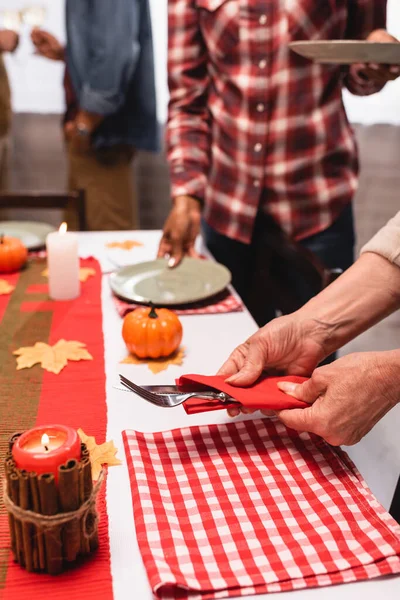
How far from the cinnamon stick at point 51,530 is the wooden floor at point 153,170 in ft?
11.4

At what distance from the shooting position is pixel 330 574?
693mm

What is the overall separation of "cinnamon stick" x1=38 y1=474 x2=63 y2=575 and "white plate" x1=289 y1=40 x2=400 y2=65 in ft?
2.96

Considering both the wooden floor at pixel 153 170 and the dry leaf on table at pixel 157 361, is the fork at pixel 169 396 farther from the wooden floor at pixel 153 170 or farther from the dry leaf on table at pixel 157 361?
the wooden floor at pixel 153 170

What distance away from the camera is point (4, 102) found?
11.6 feet

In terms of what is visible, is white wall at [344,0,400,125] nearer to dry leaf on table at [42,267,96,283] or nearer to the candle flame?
dry leaf on table at [42,267,96,283]

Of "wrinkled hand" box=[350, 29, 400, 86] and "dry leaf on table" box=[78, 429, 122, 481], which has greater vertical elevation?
"wrinkled hand" box=[350, 29, 400, 86]

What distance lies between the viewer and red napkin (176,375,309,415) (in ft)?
3.05

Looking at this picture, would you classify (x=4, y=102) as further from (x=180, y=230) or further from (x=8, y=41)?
(x=180, y=230)

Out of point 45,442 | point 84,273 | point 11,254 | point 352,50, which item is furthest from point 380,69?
point 45,442

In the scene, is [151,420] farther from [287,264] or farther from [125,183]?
[125,183]

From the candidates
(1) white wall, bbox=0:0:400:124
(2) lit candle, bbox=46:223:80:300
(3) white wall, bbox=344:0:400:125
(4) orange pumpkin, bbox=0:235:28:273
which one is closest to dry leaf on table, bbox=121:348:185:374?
(2) lit candle, bbox=46:223:80:300

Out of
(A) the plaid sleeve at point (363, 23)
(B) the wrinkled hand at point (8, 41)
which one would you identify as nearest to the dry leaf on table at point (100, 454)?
(A) the plaid sleeve at point (363, 23)

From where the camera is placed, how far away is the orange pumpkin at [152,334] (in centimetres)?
118

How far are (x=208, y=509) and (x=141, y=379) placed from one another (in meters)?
0.40
